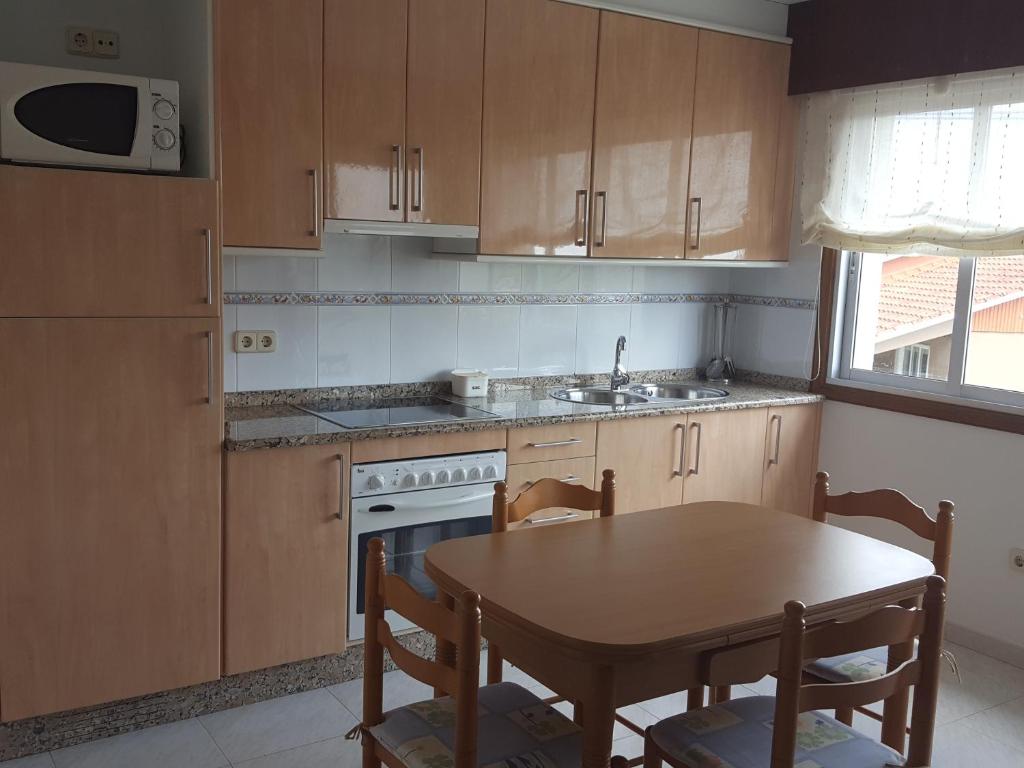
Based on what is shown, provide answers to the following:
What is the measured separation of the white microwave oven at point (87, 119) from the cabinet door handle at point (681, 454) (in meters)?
2.09

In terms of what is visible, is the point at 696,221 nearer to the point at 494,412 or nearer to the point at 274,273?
the point at 494,412

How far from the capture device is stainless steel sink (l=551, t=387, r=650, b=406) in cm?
404

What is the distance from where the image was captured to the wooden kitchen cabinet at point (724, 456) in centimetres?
389

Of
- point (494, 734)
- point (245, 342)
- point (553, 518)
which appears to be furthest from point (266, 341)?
point (494, 734)

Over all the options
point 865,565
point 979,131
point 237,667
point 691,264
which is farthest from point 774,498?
point 237,667

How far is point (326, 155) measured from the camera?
3.13 m

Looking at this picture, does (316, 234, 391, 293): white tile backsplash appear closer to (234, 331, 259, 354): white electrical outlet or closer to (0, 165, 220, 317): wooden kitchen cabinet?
(234, 331, 259, 354): white electrical outlet

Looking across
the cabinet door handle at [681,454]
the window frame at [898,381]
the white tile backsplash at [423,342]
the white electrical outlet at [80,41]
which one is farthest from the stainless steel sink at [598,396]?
the white electrical outlet at [80,41]

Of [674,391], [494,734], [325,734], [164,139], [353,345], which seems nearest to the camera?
[494,734]

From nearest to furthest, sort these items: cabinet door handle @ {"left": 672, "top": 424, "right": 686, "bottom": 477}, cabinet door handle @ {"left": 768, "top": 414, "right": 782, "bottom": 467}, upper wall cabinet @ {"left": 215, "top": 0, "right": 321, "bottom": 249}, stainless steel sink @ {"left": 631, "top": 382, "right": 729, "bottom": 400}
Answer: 1. upper wall cabinet @ {"left": 215, "top": 0, "right": 321, "bottom": 249}
2. cabinet door handle @ {"left": 672, "top": 424, "right": 686, "bottom": 477}
3. cabinet door handle @ {"left": 768, "top": 414, "right": 782, "bottom": 467}
4. stainless steel sink @ {"left": 631, "top": 382, "right": 729, "bottom": 400}

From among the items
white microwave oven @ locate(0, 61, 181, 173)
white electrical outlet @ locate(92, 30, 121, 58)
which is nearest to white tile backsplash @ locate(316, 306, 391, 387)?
white microwave oven @ locate(0, 61, 181, 173)

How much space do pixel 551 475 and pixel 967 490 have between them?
5.33ft

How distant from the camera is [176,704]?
296 centimetres

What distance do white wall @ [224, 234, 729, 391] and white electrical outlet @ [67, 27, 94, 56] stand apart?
0.78 meters
